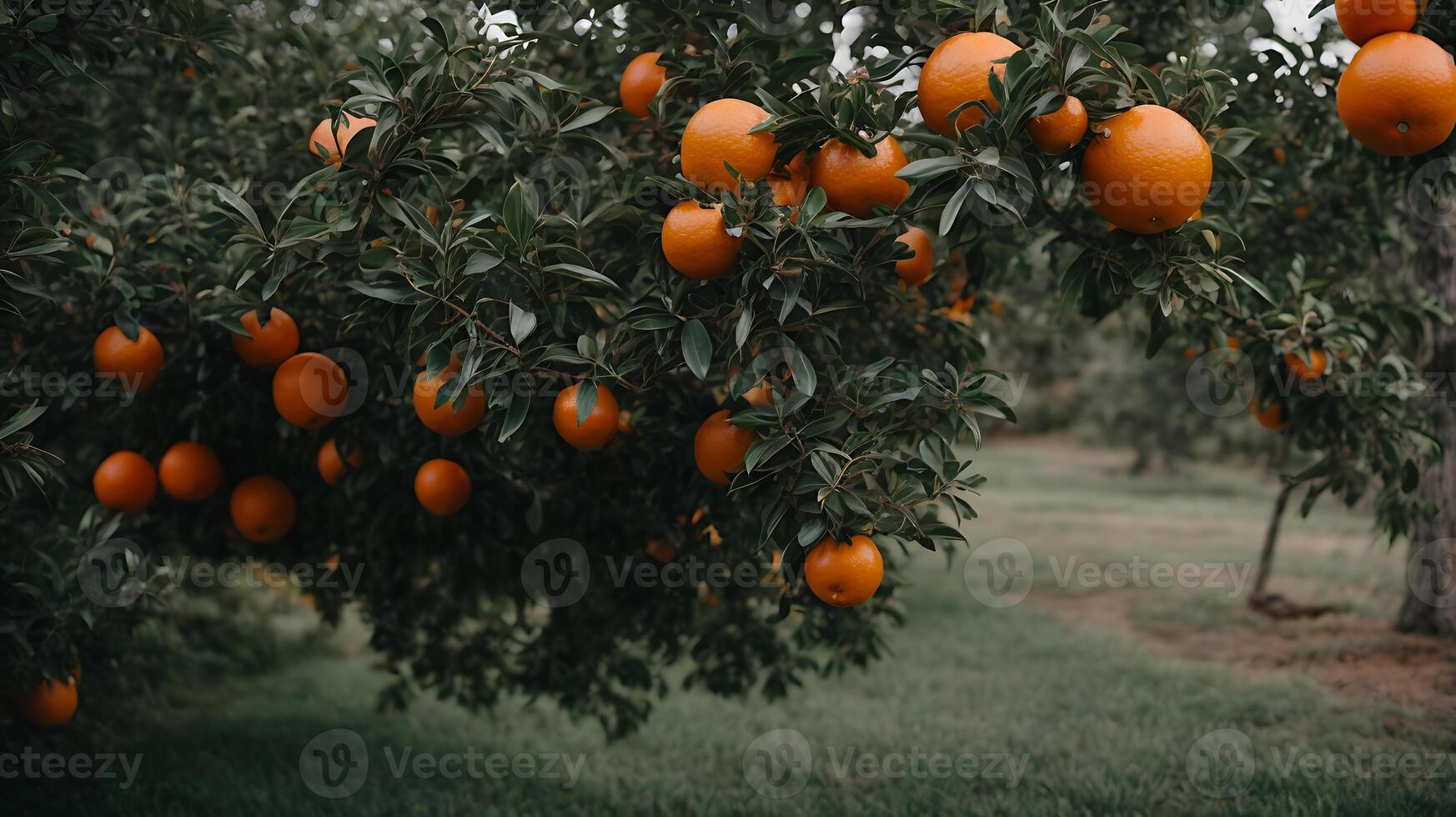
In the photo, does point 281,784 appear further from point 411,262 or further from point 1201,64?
point 1201,64

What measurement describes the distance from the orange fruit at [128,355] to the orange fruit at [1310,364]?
9.53ft

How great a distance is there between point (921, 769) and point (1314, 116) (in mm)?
2714

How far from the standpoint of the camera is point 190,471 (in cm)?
256

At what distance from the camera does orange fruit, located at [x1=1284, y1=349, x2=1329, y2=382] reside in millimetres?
2533

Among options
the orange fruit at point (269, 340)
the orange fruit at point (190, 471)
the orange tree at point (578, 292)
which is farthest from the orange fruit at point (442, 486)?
the orange fruit at point (190, 471)

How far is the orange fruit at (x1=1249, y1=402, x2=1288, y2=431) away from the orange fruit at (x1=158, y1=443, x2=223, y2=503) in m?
2.93

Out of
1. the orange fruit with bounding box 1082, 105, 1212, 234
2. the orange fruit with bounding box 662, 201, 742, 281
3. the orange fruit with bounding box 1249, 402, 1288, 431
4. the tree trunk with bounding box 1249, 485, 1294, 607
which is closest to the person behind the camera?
the orange fruit with bounding box 1082, 105, 1212, 234

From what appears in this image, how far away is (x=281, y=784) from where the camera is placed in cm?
375

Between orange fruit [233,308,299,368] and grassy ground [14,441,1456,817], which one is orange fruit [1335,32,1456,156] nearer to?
grassy ground [14,441,1456,817]

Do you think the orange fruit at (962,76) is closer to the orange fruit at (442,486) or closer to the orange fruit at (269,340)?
the orange fruit at (442,486)

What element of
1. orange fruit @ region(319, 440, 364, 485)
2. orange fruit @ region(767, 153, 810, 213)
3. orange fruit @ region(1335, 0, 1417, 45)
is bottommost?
orange fruit @ region(319, 440, 364, 485)

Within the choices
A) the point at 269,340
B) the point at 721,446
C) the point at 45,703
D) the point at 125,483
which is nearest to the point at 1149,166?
the point at 721,446

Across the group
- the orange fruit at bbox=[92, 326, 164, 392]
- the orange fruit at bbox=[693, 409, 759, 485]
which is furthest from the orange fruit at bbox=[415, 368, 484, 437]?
the orange fruit at bbox=[92, 326, 164, 392]

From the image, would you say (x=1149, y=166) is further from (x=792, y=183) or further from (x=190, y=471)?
(x=190, y=471)
